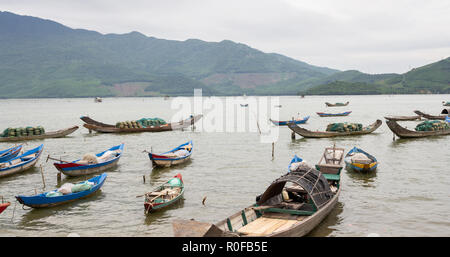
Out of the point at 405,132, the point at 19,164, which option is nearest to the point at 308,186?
the point at 19,164

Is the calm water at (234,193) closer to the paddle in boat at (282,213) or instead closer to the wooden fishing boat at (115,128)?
the paddle in boat at (282,213)

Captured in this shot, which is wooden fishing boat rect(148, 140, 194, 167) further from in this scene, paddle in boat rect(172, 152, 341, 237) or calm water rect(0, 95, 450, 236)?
paddle in boat rect(172, 152, 341, 237)

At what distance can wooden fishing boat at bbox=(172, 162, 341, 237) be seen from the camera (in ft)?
41.0

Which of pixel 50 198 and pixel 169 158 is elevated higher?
pixel 169 158

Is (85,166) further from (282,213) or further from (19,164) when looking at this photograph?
(282,213)

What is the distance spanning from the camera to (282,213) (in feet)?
53.6

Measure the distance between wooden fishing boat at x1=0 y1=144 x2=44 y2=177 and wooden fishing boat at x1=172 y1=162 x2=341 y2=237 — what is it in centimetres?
2193

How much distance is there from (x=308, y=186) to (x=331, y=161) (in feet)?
38.3

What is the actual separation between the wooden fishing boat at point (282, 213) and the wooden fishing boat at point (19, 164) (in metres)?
21.9

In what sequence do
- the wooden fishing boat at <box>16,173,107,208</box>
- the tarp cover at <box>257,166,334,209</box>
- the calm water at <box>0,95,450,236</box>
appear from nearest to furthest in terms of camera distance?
the tarp cover at <box>257,166,334,209</box>
the calm water at <box>0,95,450,236</box>
the wooden fishing boat at <box>16,173,107,208</box>

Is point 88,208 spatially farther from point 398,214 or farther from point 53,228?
point 398,214

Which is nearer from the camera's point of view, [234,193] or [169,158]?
[234,193]

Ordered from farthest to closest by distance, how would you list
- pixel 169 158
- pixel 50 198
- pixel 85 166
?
pixel 169 158, pixel 85 166, pixel 50 198

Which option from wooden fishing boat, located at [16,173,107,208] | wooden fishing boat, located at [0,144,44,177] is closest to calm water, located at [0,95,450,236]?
wooden fishing boat, located at [16,173,107,208]
